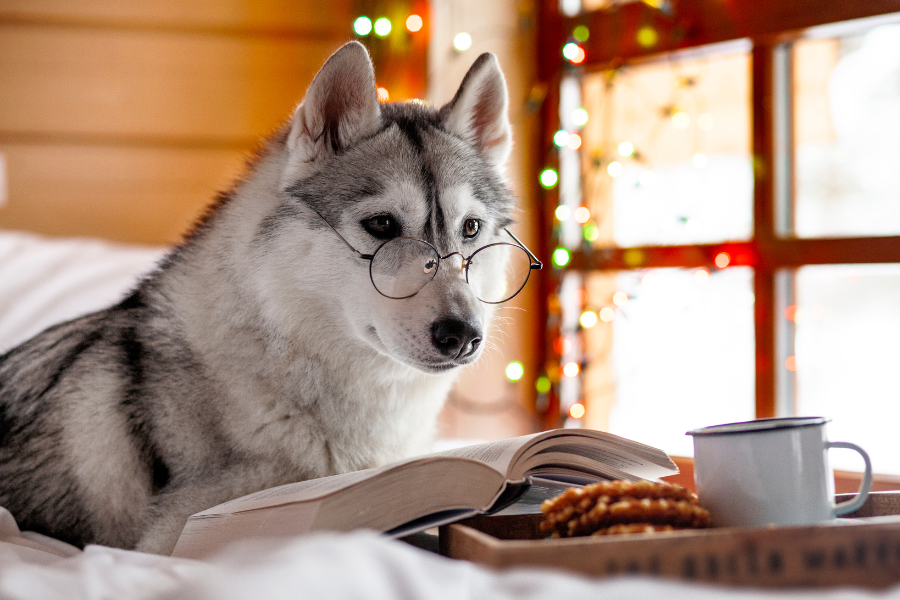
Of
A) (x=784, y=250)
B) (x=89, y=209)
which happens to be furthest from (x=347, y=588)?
(x=89, y=209)

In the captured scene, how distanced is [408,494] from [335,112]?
71 cm

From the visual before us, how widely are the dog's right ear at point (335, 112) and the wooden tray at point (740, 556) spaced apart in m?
0.81

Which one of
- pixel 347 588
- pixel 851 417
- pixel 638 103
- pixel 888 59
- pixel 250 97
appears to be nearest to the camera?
pixel 347 588

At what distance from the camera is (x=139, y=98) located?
105 inches

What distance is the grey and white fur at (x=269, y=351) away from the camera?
42.1 inches

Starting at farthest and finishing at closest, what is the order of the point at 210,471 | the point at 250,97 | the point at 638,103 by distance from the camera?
the point at 250,97
the point at 638,103
the point at 210,471

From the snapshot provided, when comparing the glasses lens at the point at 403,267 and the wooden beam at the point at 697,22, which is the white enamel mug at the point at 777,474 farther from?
the wooden beam at the point at 697,22

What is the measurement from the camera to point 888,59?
2.07 metres

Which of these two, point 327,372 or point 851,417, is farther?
point 851,417

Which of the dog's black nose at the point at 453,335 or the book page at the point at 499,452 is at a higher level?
the dog's black nose at the point at 453,335

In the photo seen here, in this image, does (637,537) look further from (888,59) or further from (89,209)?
(89,209)

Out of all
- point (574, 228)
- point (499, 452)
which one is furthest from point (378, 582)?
point (574, 228)

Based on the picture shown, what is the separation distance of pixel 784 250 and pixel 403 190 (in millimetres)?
1630

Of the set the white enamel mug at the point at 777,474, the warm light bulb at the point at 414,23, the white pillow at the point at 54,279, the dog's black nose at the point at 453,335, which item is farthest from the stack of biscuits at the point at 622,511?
the warm light bulb at the point at 414,23
